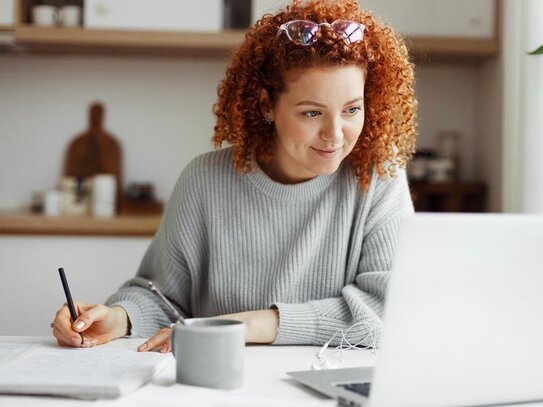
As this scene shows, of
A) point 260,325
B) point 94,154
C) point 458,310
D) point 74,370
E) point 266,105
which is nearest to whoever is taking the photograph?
point 458,310

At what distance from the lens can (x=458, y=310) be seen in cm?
91

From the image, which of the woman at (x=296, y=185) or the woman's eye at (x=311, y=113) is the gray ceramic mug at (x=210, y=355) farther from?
the woman's eye at (x=311, y=113)

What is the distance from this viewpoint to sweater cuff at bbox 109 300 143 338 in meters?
1.45

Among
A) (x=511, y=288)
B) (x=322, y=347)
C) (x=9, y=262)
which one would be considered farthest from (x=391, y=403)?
(x=9, y=262)

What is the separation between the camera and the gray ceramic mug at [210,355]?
996 mm

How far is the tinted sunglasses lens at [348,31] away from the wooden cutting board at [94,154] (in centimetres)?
200

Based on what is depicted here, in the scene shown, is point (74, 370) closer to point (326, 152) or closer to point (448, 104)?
point (326, 152)

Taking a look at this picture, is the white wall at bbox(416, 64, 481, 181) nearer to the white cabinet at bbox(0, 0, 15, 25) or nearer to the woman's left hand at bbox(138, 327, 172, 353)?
the white cabinet at bbox(0, 0, 15, 25)

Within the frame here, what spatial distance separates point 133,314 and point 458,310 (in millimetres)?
722

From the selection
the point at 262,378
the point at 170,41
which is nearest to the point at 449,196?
the point at 170,41

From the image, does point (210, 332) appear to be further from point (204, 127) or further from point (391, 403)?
point (204, 127)

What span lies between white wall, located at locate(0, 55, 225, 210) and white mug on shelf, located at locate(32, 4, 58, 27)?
31cm

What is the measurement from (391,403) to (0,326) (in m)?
2.36

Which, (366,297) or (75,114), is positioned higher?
(75,114)
